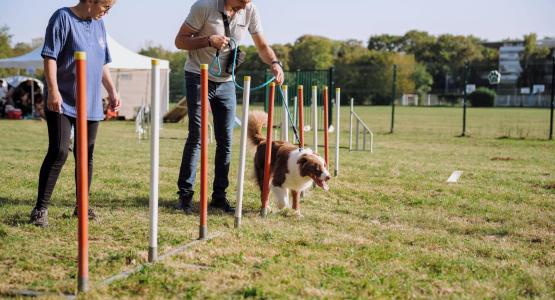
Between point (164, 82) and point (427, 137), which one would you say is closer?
point (427, 137)

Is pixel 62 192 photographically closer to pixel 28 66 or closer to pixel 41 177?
pixel 41 177

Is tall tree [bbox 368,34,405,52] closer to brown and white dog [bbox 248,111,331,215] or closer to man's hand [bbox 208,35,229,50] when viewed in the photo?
brown and white dog [bbox 248,111,331,215]

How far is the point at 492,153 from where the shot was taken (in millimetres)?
11711

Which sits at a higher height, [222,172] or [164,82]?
[164,82]

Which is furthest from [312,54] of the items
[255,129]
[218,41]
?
[218,41]

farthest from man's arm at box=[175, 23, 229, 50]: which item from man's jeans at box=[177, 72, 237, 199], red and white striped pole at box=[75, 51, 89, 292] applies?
red and white striped pole at box=[75, 51, 89, 292]

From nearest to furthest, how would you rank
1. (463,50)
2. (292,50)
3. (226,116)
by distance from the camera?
(226,116) < (292,50) < (463,50)

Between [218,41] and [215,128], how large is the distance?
1.02 m

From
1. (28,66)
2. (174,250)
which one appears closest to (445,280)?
(174,250)

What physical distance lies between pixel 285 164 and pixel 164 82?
1842 centimetres

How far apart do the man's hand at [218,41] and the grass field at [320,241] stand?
1.46 meters

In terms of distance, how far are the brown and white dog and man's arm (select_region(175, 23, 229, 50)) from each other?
127cm

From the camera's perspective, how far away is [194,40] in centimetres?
477

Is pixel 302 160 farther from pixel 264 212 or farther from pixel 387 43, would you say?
pixel 387 43
